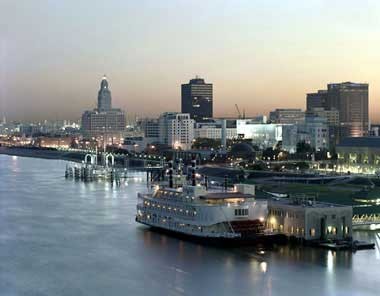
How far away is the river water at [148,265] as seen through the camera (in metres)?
9.75

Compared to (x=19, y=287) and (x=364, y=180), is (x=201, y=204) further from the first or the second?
(x=364, y=180)

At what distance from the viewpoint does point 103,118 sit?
262 ft

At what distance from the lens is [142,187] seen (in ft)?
80.3

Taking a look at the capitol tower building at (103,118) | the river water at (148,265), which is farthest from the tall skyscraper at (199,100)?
the river water at (148,265)

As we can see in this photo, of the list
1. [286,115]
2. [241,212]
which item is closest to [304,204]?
[241,212]

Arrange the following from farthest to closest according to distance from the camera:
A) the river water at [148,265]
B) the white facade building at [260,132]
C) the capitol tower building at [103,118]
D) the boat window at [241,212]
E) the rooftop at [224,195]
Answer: the capitol tower building at [103,118]
the white facade building at [260,132]
the rooftop at [224,195]
the boat window at [241,212]
the river water at [148,265]

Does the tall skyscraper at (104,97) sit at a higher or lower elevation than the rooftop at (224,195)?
higher

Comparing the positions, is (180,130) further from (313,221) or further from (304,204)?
(313,221)

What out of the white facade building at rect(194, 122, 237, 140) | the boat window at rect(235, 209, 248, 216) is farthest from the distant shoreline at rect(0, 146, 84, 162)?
the boat window at rect(235, 209, 248, 216)

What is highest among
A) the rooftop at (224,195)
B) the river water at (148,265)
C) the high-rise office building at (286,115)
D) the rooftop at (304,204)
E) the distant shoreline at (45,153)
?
the high-rise office building at (286,115)

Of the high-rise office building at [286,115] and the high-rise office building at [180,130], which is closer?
the high-rise office building at [180,130]

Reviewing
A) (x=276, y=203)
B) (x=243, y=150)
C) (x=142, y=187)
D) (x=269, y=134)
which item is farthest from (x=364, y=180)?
(x=269, y=134)

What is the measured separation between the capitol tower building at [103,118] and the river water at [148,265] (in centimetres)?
6331

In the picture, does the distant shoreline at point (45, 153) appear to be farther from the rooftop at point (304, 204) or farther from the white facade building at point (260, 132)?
the rooftop at point (304, 204)
